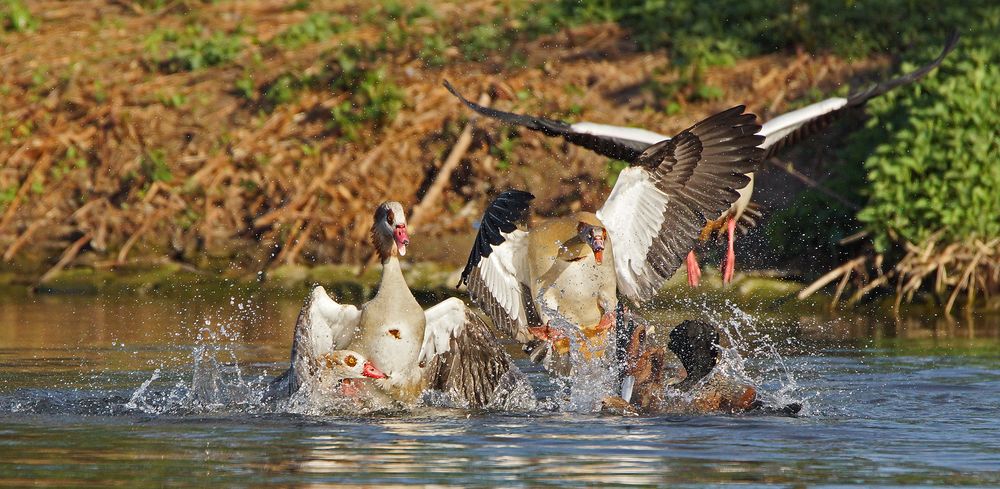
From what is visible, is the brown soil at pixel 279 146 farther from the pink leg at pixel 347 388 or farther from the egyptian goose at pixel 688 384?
the pink leg at pixel 347 388

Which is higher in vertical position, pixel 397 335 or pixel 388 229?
pixel 388 229

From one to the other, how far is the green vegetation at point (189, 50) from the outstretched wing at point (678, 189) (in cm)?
865

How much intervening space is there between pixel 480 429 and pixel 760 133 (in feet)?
11.5

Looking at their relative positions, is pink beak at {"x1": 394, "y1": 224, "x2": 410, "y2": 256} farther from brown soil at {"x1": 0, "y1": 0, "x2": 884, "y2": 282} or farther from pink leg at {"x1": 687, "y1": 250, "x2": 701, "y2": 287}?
brown soil at {"x1": 0, "y1": 0, "x2": 884, "y2": 282}

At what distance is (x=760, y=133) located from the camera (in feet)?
33.8

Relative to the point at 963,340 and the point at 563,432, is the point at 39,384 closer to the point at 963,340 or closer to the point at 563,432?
the point at 563,432

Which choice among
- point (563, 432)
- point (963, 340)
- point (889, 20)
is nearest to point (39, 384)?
point (563, 432)

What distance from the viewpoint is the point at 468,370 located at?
356 inches

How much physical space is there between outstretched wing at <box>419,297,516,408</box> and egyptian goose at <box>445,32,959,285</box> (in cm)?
A: 117

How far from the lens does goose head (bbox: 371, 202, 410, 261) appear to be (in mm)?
8453

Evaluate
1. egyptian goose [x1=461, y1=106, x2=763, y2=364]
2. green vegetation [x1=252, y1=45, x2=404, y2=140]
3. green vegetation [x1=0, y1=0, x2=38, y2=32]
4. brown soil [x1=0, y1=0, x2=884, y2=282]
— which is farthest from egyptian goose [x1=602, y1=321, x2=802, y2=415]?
green vegetation [x1=0, y1=0, x2=38, y2=32]

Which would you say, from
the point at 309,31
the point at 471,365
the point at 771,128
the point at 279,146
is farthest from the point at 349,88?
the point at 471,365

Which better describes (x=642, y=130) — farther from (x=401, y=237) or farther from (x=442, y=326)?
(x=401, y=237)

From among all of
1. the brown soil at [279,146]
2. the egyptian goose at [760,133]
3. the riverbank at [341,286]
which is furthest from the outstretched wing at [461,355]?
the brown soil at [279,146]
